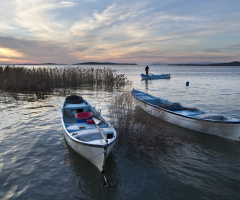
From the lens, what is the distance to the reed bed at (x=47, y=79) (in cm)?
2027

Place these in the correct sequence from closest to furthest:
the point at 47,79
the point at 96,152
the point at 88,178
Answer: the point at 96,152 → the point at 88,178 → the point at 47,79

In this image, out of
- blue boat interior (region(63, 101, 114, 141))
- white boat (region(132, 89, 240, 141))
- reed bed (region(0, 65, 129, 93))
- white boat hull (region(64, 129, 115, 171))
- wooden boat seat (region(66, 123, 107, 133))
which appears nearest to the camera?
white boat hull (region(64, 129, 115, 171))

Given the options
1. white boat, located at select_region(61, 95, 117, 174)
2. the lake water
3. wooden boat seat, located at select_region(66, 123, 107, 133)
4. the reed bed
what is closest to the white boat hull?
white boat, located at select_region(61, 95, 117, 174)

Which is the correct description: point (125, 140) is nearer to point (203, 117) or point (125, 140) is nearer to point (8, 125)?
point (203, 117)

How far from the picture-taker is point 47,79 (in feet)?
73.0

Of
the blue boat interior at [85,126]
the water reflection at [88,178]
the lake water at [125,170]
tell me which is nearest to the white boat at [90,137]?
the blue boat interior at [85,126]

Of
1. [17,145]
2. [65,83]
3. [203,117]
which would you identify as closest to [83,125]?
[17,145]

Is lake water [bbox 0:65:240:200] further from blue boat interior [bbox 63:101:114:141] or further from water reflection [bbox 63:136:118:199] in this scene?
blue boat interior [bbox 63:101:114:141]

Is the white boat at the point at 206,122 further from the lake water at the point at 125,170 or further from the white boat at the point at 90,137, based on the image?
the white boat at the point at 90,137

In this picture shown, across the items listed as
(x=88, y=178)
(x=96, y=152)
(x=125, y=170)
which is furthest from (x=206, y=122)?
(x=88, y=178)

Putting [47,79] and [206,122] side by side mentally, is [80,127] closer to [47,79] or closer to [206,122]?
[206,122]

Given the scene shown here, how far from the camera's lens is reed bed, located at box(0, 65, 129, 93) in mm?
20266

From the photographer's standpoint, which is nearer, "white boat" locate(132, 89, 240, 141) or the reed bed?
"white boat" locate(132, 89, 240, 141)

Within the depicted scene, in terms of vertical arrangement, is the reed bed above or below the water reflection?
above
